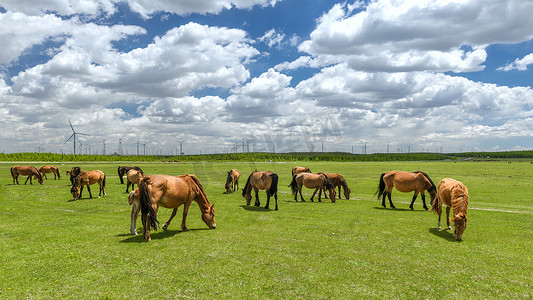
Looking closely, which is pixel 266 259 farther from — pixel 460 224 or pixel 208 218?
pixel 460 224

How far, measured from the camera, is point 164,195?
11.1 metres

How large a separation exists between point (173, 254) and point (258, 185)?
1059cm

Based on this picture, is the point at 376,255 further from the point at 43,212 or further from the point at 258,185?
the point at 43,212

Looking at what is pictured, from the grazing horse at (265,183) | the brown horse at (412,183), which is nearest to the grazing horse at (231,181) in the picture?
the grazing horse at (265,183)

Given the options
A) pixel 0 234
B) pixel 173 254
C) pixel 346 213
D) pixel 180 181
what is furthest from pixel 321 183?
pixel 0 234

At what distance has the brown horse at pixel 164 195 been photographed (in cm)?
1052

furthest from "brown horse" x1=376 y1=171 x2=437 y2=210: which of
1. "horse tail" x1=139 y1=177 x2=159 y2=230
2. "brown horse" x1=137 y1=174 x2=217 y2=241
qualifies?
"horse tail" x1=139 y1=177 x2=159 y2=230

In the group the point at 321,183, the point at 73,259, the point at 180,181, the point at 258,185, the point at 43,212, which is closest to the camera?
the point at 73,259

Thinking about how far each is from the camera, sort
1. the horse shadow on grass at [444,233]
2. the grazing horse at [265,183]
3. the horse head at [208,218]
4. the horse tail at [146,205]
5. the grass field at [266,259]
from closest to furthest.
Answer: the grass field at [266,259], the horse tail at [146,205], the horse shadow on grass at [444,233], the horse head at [208,218], the grazing horse at [265,183]

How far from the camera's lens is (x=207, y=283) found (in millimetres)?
7008

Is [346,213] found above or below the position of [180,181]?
below

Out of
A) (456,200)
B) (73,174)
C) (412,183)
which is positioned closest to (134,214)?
(456,200)

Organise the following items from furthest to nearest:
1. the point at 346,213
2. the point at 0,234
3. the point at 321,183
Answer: the point at 321,183
the point at 346,213
the point at 0,234

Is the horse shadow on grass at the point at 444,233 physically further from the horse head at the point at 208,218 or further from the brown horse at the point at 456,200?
the horse head at the point at 208,218
